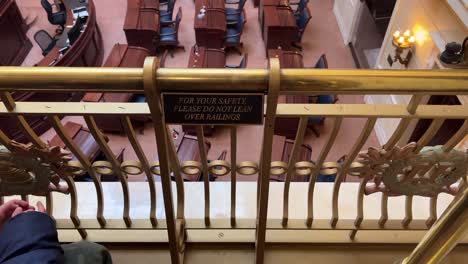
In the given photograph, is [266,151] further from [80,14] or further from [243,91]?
[80,14]

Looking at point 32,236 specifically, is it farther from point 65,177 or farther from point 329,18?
point 329,18

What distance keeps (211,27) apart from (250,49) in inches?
43.0

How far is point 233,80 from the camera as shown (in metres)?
1.18

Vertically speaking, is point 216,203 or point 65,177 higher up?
point 65,177

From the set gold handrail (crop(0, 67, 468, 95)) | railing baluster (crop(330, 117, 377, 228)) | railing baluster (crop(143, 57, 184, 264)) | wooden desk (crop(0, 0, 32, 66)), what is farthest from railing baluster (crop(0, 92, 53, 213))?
wooden desk (crop(0, 0, 32, 66))

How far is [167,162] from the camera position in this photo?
1.50 metres

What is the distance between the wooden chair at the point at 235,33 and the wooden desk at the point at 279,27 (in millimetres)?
440

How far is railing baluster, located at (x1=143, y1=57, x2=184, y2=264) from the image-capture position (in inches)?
46.7

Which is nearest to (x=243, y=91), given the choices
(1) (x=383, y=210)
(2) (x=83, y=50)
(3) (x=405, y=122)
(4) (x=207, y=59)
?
(3) (x=405, y=122)

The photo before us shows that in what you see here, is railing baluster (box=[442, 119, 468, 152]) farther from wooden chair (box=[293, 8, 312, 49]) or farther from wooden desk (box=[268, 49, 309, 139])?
wooden chair (box=[293, 8, 312, 49])

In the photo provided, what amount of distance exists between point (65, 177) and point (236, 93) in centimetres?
94

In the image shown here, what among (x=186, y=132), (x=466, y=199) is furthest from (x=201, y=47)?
(x=466, y=199)

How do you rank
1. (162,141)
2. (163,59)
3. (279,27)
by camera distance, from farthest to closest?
(279,27) → (163,59) → (162,141)

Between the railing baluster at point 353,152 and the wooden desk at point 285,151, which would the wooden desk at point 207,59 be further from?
the railing baluster at point 353,152
